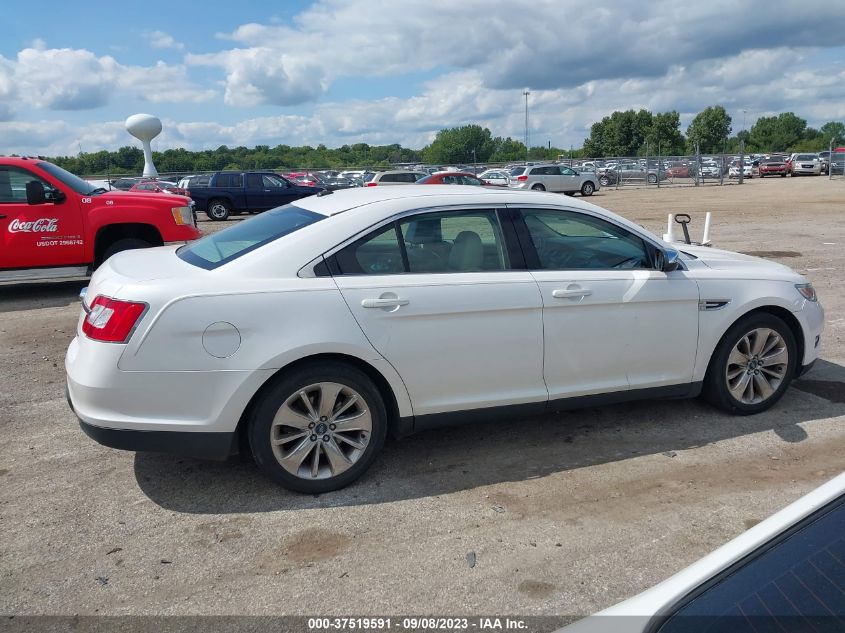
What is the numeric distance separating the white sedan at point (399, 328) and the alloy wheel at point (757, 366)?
13mm

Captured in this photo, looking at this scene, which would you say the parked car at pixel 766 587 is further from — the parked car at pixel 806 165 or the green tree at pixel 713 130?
the green tree at pixel 713 130

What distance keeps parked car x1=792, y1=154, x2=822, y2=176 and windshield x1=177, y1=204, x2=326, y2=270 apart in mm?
49878

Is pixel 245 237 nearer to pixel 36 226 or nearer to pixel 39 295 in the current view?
pixel 36 226

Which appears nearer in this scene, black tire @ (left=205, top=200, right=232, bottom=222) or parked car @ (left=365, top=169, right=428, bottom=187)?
black tire @ (left=205, top=200, right=232, bottom=222)

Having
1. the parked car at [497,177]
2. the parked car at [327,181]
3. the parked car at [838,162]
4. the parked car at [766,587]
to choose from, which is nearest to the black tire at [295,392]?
the parked car at [766,587]

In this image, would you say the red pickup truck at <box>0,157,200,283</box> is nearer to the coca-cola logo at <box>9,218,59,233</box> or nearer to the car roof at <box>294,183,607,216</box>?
the coca-cola logo at <box>9,218,59,233</box>

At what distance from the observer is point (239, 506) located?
3.82 m

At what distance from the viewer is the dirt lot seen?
3.08 m

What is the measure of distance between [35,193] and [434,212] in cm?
695

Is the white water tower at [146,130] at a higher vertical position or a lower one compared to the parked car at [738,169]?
higher

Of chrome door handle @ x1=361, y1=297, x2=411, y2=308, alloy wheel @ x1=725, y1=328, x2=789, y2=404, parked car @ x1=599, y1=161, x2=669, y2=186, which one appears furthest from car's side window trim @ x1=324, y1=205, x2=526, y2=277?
parked car @ x1=599, y1=161, x2=669, y2=186

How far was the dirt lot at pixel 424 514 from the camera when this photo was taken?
3.08 metres

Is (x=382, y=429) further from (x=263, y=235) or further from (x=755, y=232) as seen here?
(x=755, y=232)

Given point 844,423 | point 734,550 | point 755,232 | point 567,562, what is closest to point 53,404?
point 567,562
